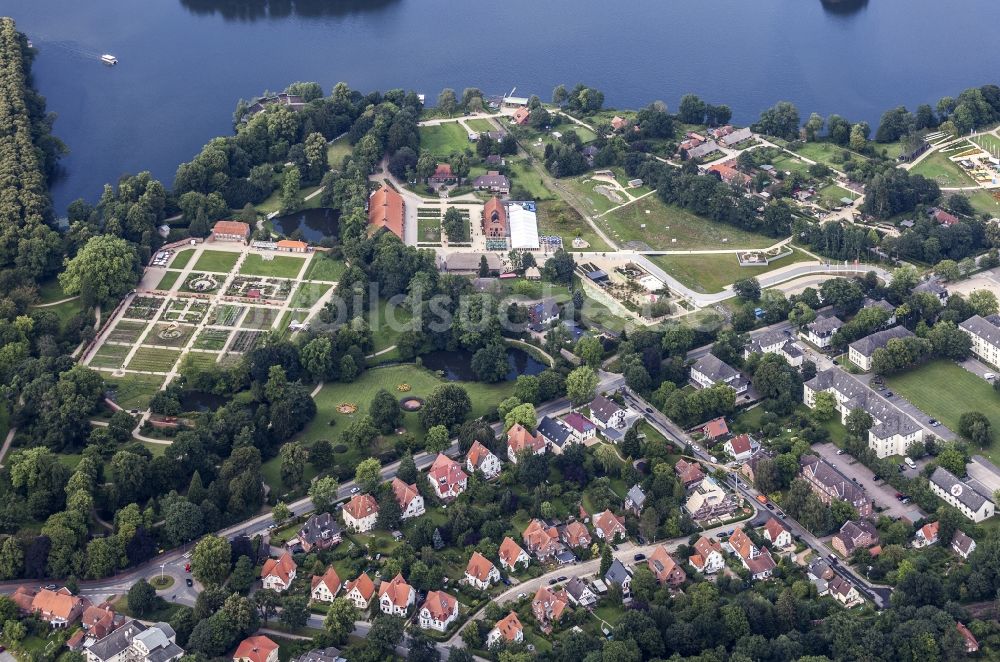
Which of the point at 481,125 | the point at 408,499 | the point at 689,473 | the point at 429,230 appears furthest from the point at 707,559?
the point at 481,125

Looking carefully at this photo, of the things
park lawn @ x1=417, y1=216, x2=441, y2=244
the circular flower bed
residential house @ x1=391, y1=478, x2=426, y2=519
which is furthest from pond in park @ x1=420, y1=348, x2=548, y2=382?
park lawn @ x1=417, y1=216, x2=441, y2=244

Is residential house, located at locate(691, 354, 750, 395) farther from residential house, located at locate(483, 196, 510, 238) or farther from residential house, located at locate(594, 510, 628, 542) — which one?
residential house, located at locate(483, 196, 510, 238)

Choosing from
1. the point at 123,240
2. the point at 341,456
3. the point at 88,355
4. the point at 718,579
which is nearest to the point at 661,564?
the point at 718,579

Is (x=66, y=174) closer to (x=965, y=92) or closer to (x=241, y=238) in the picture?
(x=241, y=238)

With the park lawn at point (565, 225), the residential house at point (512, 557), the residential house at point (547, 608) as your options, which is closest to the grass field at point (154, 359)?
the residential house at point (512, 557)

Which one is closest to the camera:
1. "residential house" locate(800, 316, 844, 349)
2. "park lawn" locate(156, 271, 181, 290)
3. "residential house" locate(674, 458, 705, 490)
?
"residential house" locate(674, 458, 705, 490)

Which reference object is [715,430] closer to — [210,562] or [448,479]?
[448,479]

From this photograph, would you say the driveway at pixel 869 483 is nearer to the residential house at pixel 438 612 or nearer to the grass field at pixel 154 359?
the residential house at pixel 438 612
